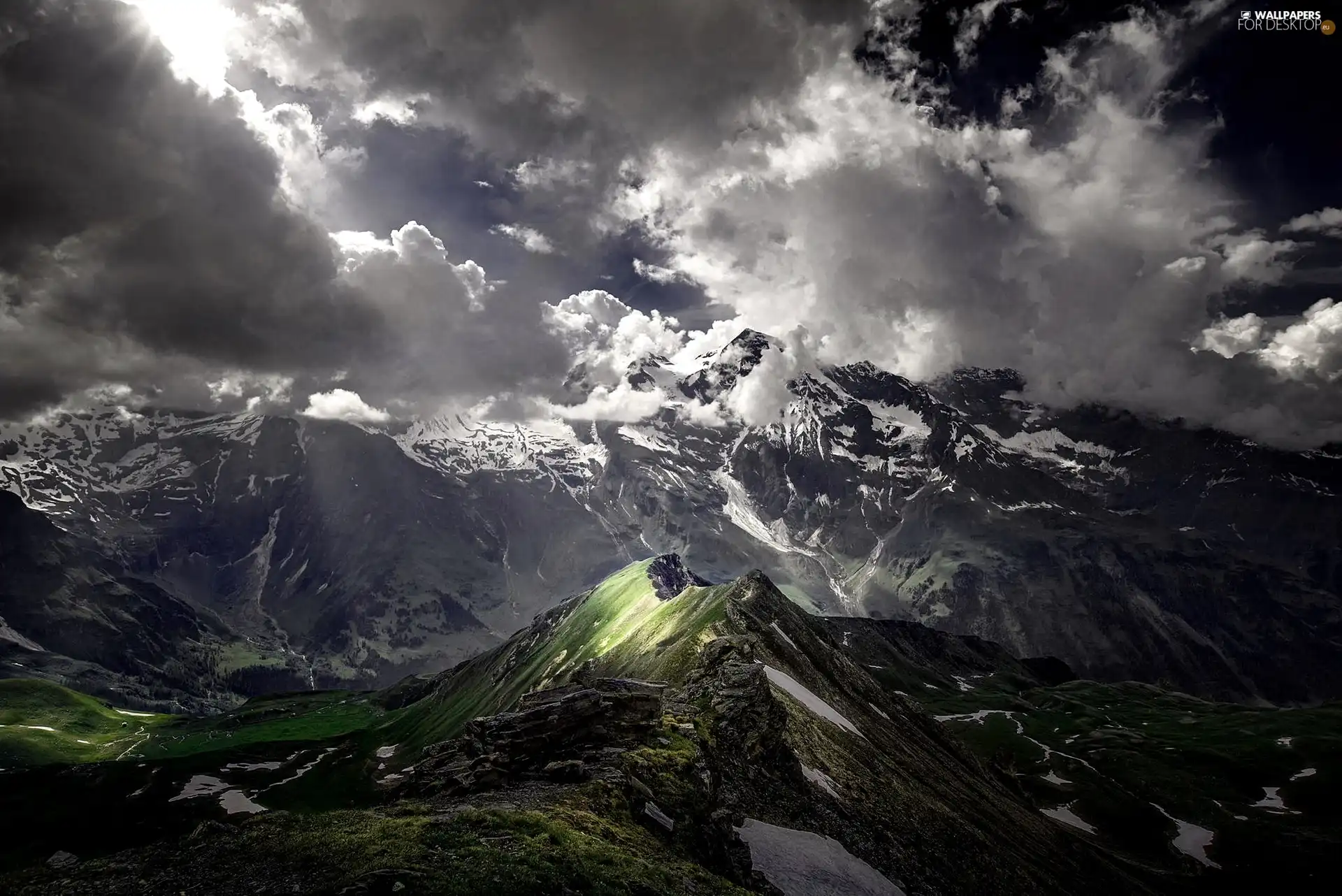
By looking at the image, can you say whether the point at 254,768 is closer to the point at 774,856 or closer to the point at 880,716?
Answer: the point at 880,716

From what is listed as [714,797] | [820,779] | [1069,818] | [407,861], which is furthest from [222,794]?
[1069,818]

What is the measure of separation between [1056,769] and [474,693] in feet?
465

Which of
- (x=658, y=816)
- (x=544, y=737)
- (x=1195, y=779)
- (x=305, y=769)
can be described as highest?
(x=1195, y=779)

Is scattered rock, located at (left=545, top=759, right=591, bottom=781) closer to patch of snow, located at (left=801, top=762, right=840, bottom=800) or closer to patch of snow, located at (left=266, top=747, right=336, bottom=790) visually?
patch of snow, located at (left=801, top=762, right=840, bottom=800)

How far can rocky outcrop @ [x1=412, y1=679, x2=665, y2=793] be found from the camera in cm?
3712

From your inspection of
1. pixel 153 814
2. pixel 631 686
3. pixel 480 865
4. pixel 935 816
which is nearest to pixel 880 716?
pixel 935 816

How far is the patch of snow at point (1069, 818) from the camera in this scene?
396ft

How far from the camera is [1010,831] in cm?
6412

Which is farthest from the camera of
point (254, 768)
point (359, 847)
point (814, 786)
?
point (254, 768)

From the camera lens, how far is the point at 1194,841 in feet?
389

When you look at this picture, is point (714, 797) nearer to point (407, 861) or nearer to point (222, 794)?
point (407, 861)

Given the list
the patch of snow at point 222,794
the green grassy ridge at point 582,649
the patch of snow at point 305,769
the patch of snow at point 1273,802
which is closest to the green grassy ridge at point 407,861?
the green grassy ridge at point 582,649

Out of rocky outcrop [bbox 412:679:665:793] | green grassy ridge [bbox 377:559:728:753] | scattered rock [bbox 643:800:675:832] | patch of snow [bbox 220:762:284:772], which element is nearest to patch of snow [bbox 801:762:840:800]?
rocky outcrop [bbox 412:679:665:793]

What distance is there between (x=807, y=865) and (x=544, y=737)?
52.5 feet
